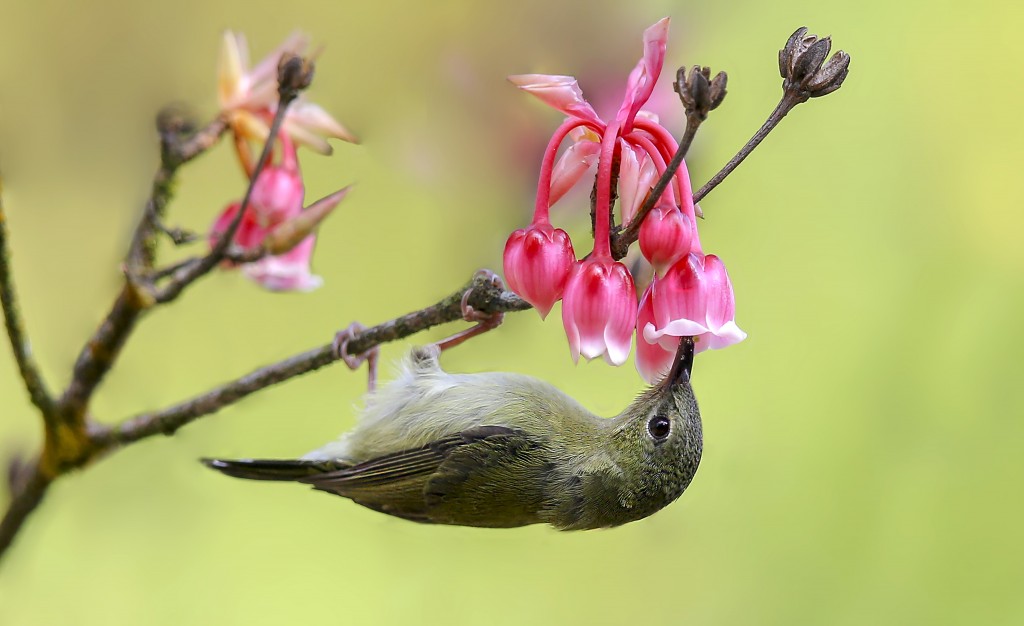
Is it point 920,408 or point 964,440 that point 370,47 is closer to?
point 920,408

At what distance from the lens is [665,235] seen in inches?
53.4

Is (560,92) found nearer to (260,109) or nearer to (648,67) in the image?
(648,67)

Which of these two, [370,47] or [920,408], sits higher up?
[370,47]

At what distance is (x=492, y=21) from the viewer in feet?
11.3

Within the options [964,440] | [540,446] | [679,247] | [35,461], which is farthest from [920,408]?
[35,461]

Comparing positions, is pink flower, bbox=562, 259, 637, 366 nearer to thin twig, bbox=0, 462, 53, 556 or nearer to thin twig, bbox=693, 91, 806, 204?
thin twig, bbox=693, 91, 806, 204

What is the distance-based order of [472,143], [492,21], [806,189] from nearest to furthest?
[472,143]
[492,21]
[806,189]

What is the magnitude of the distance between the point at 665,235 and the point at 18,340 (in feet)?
3.97

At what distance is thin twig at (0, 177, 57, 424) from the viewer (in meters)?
1.64

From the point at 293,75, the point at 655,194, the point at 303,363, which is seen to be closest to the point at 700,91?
the point at 655,194

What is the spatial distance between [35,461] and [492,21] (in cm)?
215

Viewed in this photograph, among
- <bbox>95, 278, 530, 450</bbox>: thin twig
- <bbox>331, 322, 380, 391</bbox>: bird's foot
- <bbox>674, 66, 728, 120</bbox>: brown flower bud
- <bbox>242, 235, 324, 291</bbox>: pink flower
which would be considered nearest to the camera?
<bbox>674, 66, 728, 120</bbox>: brown flower bud

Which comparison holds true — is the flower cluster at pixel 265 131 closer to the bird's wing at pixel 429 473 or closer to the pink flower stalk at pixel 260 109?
the pink flower stalk at pixel 260 109

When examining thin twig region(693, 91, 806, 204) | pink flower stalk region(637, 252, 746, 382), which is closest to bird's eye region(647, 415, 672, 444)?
pink flower stalk region(637, 252, 746, 382)
